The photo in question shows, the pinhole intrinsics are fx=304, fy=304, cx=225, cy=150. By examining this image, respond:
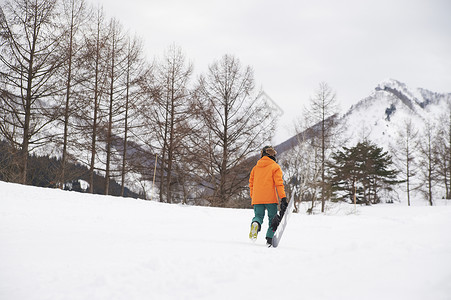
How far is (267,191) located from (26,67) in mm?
12022

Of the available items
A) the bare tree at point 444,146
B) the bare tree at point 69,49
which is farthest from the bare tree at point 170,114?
the bare tree at point 444,146

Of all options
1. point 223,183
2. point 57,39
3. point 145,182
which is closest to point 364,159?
point 223,183

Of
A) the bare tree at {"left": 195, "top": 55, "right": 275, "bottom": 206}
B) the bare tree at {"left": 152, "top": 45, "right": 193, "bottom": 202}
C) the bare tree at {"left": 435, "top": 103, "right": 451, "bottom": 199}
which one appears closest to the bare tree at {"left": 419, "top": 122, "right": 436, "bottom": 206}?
the bare tree at {"left": 435, "top": 103, "right": 451, "bottom": 199}

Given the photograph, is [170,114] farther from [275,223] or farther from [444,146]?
[444,146]

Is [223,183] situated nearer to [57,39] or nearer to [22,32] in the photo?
[57,39]

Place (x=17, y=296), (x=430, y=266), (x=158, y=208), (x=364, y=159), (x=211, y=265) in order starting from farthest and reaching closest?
(x=364, y=159), (x=158, y=208), (x=211, y=265), (x=430, y=266), (x=17, y=296)

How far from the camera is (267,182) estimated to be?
18.5ft

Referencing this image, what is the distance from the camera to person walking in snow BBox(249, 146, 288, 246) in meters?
5.46

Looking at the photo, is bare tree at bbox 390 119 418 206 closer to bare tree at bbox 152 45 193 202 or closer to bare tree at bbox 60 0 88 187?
bare tree at bbox 152 45 193 202

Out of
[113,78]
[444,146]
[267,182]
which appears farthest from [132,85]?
[444,146]

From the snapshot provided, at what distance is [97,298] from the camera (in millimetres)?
2525

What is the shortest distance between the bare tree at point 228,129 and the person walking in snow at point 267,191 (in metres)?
12.1

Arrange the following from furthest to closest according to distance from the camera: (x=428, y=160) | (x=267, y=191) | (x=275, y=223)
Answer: (x=428, y=160) < (x=267, y=191) < (x=275, y=223)

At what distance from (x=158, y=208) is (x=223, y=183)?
7548 millimetres
